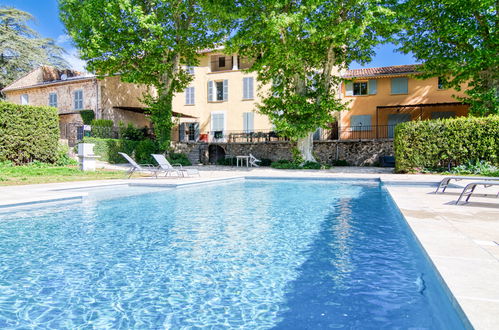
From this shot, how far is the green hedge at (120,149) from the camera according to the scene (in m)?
19.3

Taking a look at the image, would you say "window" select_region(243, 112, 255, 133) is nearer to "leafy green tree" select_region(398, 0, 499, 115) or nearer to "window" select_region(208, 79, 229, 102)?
"window" select_region(208, 79, 229, 102)

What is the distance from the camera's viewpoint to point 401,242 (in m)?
4.14

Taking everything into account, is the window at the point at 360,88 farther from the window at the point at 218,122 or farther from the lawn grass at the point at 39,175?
the lawn grass at the point at 39,175

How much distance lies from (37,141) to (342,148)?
16.9m

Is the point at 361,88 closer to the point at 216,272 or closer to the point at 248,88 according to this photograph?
the point at 248,88

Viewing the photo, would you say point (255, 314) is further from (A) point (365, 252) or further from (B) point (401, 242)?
(B) point (401, 242)

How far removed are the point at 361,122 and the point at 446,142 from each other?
33.7 ft

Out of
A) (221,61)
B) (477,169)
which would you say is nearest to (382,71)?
(221,61)

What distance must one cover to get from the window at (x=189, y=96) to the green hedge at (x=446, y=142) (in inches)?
669

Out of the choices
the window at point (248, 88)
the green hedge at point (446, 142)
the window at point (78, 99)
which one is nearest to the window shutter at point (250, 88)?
the window at point (248, 88)

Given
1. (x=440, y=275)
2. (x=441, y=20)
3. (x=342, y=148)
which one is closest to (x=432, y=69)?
(x=441, y=20)

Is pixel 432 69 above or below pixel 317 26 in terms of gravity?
below

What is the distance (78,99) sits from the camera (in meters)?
25.1

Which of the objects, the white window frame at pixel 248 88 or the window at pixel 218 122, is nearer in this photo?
the white window frame at pixel 248 88
